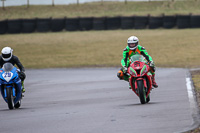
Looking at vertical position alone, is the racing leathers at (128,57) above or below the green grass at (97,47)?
above

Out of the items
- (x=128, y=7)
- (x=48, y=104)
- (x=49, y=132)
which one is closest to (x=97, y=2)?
(x=128, y=7)

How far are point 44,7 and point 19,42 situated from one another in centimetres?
1570

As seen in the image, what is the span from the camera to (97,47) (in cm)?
3431

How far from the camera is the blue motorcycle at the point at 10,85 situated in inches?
443

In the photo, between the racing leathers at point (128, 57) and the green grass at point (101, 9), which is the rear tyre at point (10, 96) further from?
the green grass at point (101, 9)

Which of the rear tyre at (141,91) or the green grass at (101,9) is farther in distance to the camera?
the green grass at (101,9)

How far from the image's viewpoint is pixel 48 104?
40.0 feet

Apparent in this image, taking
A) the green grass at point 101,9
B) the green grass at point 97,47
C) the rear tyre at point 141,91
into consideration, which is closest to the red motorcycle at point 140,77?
the rear tyre at point 141,91

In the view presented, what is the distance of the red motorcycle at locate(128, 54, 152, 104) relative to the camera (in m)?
10.9

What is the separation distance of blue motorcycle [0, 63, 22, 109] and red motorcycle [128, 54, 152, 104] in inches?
91.4

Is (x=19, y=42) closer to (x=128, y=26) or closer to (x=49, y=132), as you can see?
(x=128, y=26)

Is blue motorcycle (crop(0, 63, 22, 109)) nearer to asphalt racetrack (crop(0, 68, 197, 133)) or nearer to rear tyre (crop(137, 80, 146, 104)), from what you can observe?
asphalt racetrack (crop(0, 68, 197, 133))

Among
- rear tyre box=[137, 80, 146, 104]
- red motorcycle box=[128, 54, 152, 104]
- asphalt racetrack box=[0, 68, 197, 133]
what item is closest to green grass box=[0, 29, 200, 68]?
asphalt racetrack box=[0, 68, 197, 133]

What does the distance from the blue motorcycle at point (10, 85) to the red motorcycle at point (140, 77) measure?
7.62ft
